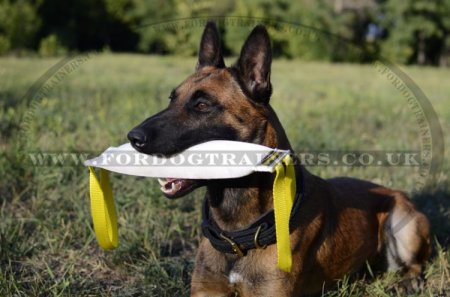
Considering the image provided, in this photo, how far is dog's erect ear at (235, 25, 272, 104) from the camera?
2.84 meters

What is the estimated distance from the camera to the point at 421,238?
3744 mm

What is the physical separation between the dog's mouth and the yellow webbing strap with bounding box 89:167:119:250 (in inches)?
12.7

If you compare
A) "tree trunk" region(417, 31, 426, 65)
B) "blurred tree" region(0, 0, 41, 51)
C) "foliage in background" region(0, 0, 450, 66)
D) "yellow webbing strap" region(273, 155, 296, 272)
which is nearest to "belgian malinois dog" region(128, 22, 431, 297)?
"yellow webbing strap" region(273, 155, 296, 272)

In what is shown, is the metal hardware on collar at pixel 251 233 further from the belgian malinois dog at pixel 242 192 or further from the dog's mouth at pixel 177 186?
the dog's mouth at pixel 177 186

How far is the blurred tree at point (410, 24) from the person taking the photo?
30109 mm

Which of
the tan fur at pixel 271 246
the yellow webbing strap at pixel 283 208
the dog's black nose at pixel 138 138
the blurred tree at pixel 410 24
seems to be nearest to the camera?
the yellow webbing strap at pixel 283 208

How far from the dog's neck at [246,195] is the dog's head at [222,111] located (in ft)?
0.04

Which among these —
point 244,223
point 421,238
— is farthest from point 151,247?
point 421,238

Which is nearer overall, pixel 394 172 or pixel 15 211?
pixel 15 211

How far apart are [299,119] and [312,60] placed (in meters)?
17.5

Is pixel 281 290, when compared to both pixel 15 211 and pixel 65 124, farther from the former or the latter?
pixel 65 124

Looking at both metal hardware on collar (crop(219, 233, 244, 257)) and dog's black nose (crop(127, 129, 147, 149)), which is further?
metal hardware on collar (crop(219, 233, 244, 257))

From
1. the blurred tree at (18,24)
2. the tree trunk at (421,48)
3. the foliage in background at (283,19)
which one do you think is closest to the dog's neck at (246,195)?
the foliage in background at (283,19)

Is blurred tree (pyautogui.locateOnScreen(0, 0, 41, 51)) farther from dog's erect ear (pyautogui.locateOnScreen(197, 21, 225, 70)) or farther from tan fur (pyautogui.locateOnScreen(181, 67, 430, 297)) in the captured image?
tan fur (pyautogui.locateOnScreen(181, 67, 430, 297))
